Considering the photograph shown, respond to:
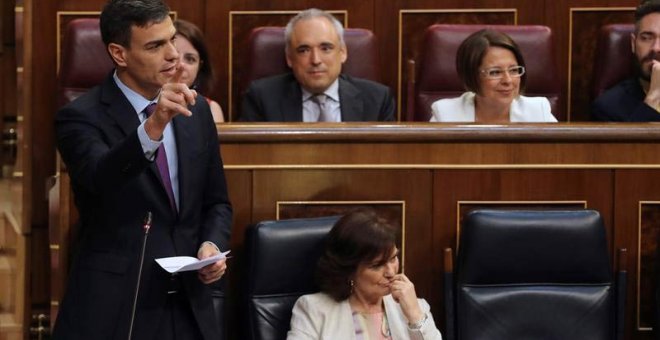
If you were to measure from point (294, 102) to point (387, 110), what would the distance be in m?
0.11

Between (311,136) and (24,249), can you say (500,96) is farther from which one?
(24,249)

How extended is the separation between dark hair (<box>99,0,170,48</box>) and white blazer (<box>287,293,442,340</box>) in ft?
0.97

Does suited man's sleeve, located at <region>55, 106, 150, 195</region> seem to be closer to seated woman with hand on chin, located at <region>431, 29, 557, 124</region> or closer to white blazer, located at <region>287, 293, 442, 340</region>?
white blazer, located at <region>287, 293, 442, 340</region>

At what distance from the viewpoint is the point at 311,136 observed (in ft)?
4.26

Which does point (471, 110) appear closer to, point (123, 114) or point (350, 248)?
point (350, 248)

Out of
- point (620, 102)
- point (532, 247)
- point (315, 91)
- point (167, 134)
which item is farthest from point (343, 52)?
point (167, 134)

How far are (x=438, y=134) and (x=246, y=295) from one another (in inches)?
9.8

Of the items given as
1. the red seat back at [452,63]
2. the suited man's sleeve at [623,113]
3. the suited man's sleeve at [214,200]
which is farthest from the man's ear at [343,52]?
the suited man's sleeve at [214,200]

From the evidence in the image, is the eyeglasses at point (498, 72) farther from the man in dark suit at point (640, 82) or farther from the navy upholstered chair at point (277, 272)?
the navy upholstered chair at point (277, 272)

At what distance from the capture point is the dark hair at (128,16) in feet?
3.52

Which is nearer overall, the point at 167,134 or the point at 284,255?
the point at 167,134

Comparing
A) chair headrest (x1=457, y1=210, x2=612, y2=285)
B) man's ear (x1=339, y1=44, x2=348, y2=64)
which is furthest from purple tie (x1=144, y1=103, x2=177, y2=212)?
man's ear (x1=339, y1=44, x2=348, y2=64)

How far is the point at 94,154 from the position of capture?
3.36ft

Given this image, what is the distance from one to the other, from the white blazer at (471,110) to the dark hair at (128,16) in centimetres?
54
